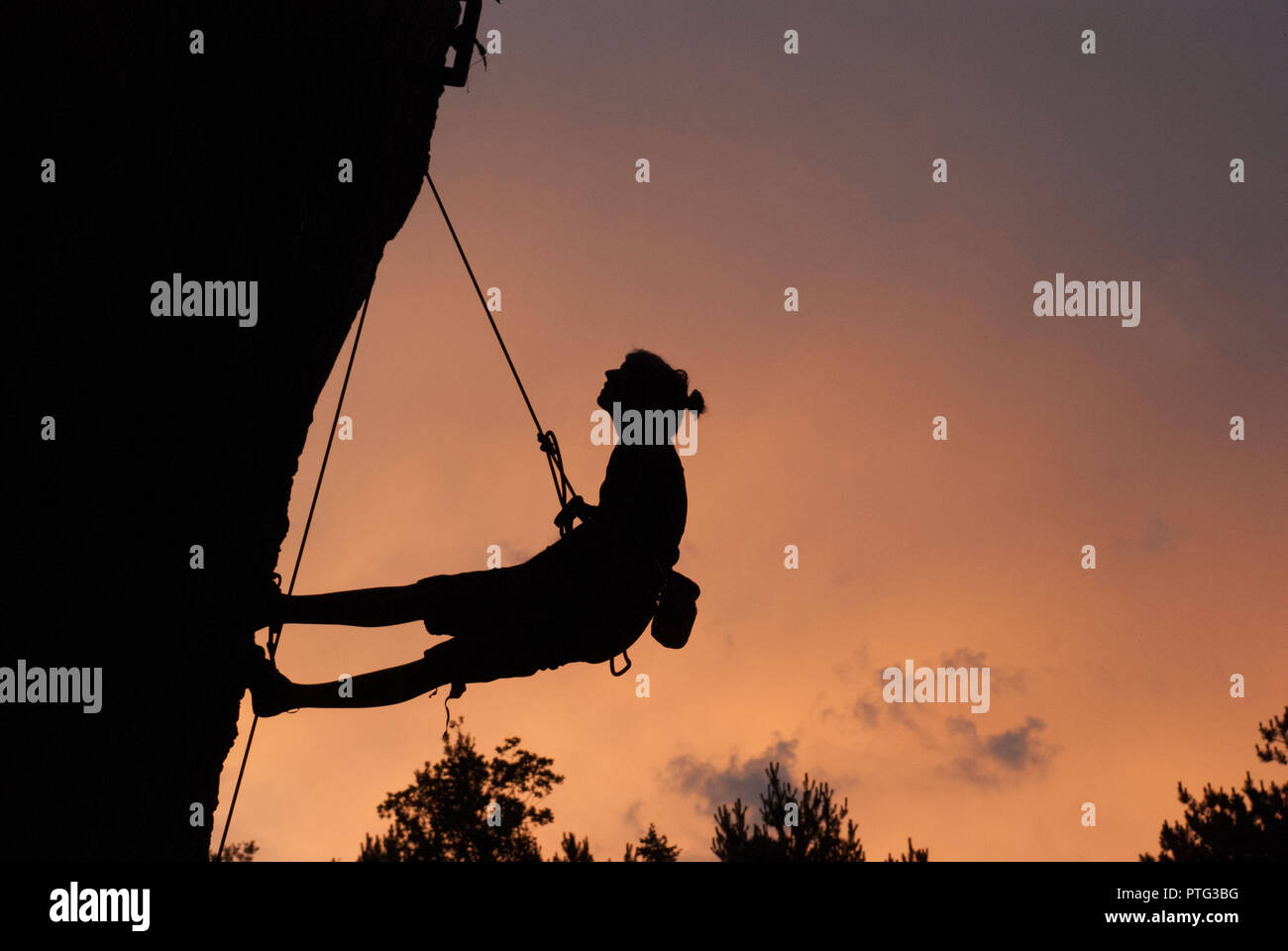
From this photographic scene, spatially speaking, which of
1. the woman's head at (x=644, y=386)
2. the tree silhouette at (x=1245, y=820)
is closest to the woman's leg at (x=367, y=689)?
the woman's head at (x=644, y=386)

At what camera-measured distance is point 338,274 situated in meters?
4.39

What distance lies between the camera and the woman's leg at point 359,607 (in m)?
4.31

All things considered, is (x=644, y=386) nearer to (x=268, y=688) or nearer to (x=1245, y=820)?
(x=268, y=688)

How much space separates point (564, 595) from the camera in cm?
458

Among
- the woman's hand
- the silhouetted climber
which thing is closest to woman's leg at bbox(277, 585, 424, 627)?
the silhouetted climber

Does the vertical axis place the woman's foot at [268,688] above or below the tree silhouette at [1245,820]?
above

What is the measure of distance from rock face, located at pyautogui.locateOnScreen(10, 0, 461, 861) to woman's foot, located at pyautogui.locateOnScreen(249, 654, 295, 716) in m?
0.11

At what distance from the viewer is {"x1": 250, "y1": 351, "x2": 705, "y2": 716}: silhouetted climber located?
4.38m

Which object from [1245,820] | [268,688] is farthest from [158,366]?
[1245,820]

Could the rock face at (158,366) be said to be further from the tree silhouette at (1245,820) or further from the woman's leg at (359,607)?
the tree silhouette at (1245,820)

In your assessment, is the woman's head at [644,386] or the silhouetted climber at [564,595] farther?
→ the woman's head at [644,386]

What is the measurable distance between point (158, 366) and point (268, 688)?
1466mm

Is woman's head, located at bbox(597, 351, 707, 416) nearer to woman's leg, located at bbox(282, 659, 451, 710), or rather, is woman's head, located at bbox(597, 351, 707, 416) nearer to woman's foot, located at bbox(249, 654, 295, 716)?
woman's leg, located at bbox(282, 659, 451, 710)
